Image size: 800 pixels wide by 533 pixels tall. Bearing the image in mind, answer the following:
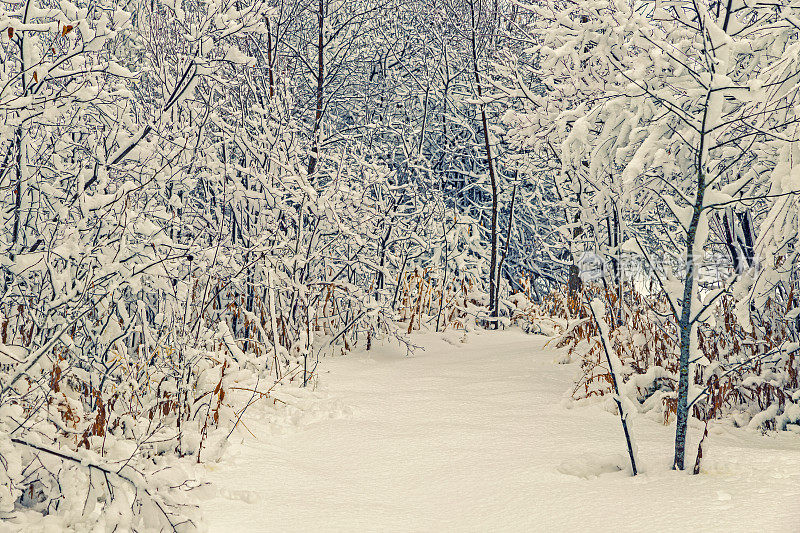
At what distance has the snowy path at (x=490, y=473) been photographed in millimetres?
2609

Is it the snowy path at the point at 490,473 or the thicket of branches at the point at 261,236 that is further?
the thicket of branches at the point at 261,236

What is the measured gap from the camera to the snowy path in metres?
2.61

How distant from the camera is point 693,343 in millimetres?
3029

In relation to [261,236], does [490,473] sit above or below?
below

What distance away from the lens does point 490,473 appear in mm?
3193

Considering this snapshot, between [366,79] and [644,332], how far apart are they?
6453 mm

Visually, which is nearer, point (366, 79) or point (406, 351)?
point (406, 351)

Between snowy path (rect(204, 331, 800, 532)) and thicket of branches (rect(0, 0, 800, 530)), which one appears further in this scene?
thicket of branches (rect(0, 0, 800, 530))

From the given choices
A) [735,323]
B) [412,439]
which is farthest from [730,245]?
[412,439]

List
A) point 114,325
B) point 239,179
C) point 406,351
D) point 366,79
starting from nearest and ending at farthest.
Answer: point 114,325, point 239,179, point 406,351, point 366,79

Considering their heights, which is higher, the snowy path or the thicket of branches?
the thicket of branches

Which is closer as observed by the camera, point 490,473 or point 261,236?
point 490,473

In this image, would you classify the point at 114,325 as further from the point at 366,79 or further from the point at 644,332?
the point at 366,79

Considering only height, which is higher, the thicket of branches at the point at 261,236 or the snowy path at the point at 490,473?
the thicket of branches at the point at 261,236
